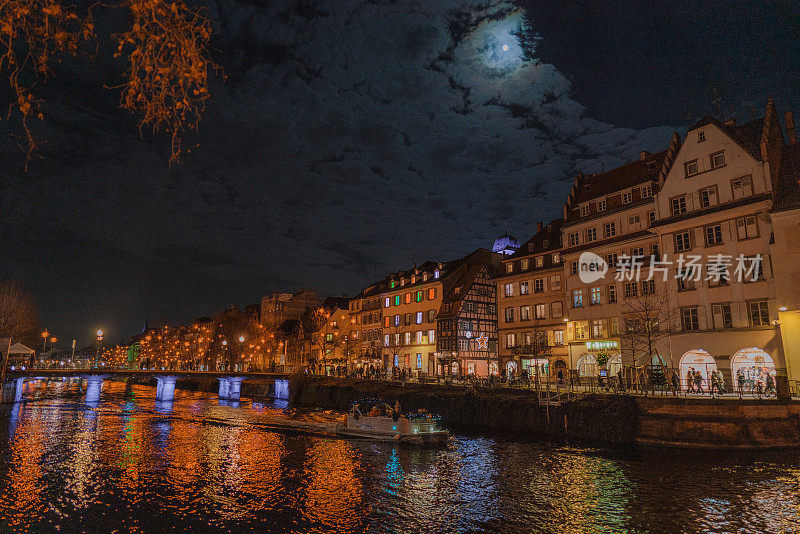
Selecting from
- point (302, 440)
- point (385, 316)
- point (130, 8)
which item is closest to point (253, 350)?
point (385, 316)

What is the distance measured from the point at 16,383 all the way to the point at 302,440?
56.6 m

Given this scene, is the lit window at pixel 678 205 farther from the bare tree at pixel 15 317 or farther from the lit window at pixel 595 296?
the bare tree at pixel 15 317

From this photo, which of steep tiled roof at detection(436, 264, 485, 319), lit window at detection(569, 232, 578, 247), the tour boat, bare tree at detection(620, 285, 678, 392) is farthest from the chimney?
the tour boat

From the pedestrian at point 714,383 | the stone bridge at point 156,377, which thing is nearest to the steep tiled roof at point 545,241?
the pedestrian at point 714,383

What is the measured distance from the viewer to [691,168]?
44.9m

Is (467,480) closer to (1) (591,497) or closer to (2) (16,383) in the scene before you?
(1) (591,497)

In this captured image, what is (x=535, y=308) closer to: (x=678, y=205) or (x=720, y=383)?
(x=678, y=205)

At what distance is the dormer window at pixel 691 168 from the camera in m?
44.6

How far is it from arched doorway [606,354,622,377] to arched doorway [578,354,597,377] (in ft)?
6.06

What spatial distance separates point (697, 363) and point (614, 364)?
8305mm

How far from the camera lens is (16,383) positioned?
70.8m

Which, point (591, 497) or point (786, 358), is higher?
point (786, 358)

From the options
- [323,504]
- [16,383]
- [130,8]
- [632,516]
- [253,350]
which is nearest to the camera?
[130,8]

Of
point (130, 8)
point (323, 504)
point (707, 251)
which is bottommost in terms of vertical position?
point (323, 504)
